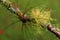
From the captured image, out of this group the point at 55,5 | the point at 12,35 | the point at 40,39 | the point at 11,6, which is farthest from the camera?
the point at 55,5

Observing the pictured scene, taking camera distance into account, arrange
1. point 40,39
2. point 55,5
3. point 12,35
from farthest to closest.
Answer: point 55,5, point 12,35, point 40,39

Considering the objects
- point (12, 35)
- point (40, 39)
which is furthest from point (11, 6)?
Answer: point (12, 35)

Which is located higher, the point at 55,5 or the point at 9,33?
the point at 55,5

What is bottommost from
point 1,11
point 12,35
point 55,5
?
point 12,35

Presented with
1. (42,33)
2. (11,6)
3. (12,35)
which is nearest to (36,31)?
(42,33)

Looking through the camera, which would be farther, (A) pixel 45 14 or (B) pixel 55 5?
(B) pixel 55 5

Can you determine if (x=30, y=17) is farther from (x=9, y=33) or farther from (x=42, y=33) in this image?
(x=9, y=33)

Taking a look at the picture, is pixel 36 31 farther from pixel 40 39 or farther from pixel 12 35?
pixel 12 35
